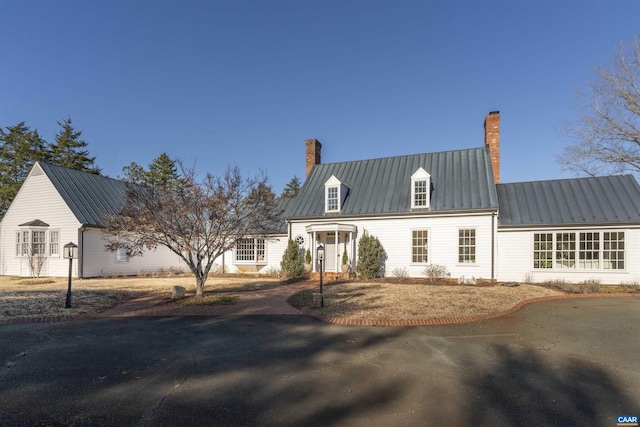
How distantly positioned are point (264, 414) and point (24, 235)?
24.8 m

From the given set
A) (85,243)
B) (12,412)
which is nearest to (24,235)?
(85,243)

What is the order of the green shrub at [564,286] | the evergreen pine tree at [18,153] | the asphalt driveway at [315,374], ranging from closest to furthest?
1. the asphalt driveway at [315,374]
2. the green shrub at [564,286]
3. the evergreen pine tree at [18,153]

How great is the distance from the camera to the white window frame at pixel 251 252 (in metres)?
23.3

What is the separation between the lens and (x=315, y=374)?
564 centimetres

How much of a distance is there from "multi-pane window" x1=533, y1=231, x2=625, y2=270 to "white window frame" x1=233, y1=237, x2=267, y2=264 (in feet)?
51.6


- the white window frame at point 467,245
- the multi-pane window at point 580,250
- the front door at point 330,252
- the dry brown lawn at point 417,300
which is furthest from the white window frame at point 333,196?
the multi-pane window at point 580,250

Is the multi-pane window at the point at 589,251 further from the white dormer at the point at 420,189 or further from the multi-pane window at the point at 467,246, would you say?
the white dormer at the point at 420,189

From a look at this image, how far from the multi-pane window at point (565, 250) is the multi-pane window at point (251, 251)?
1669 centimetres

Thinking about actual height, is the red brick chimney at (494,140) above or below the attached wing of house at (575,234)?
above

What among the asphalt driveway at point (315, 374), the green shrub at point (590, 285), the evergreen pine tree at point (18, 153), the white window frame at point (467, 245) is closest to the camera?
the asphalt driveway at point (315, 374)

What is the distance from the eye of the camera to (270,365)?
605 centimetres

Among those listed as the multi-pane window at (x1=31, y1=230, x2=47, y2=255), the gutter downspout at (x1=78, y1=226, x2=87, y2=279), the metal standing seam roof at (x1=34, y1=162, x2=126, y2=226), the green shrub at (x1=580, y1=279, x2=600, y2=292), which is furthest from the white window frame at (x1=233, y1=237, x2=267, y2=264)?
the green shrub at (x1=580, y1=279, x2=600, y2=292)

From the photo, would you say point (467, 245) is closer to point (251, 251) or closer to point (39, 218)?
point (251, 251)

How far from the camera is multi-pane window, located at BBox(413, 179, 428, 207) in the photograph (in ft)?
65.0
